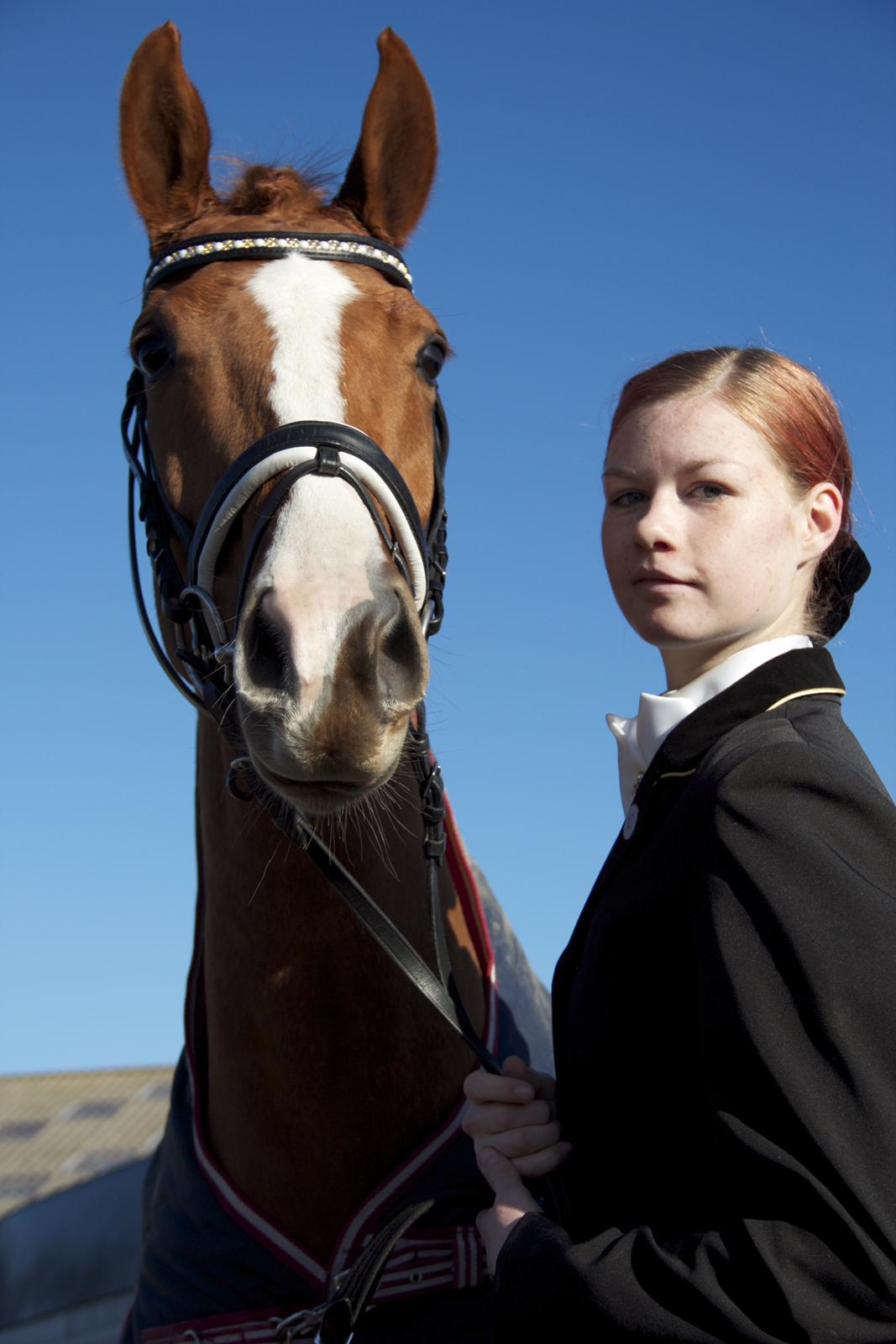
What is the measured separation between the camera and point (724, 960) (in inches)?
60.9

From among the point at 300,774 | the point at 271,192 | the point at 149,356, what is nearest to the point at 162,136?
A: the point at 271,192

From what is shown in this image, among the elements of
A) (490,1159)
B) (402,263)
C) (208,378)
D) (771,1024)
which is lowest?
(490,1159)

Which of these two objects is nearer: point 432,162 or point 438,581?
point 438,581

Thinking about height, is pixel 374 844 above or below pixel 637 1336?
above

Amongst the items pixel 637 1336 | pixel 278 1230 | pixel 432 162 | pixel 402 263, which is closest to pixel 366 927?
pixel 278 1230

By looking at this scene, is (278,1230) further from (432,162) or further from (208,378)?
(432,162)

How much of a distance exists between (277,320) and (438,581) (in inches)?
30.2

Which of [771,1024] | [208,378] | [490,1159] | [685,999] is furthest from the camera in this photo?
[208,378]

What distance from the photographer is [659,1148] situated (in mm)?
1764

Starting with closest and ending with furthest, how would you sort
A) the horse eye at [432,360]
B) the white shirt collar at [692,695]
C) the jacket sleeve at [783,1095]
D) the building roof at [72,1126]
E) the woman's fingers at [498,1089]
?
the jacket sleeve at [783,1095] → the white shirt collar at [692,695] → the woman's fingers at [498,1089] → the horse eye at [432,360] → the building roof at [72,1126]


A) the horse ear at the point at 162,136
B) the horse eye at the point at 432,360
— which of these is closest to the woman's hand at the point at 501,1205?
the horse eye at the point at 432,360

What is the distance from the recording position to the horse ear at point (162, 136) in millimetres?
3553

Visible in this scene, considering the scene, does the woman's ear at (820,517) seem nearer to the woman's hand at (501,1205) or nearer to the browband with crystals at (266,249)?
the woman's hand at (501,1205)

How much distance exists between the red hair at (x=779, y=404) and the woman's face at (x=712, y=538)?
0.08ft
